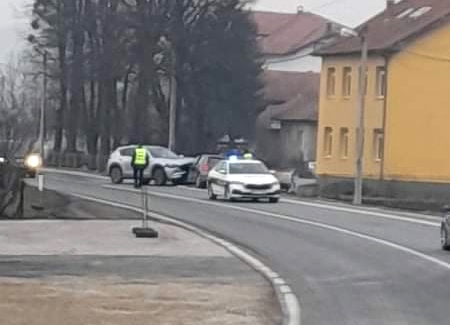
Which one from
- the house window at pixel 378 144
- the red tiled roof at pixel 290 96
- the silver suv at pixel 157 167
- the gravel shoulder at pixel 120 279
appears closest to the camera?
the gravel shoulder at pixel 120 279

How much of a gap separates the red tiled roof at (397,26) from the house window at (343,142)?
389 cm

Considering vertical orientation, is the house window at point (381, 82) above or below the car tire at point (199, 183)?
above

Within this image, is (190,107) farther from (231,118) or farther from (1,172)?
(1,172)

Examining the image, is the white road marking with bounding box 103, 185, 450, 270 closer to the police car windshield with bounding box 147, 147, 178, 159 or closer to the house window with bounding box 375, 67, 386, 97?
the police car windshield with bounding box 147, 147, 178, 159

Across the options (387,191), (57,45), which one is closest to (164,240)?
(387,191)

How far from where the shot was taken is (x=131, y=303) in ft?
56.0

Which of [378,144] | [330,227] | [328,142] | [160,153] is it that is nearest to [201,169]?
[160,153]

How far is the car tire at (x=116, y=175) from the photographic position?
62.9 meters

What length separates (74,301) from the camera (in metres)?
17.1

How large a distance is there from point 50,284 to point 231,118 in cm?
A: 6451

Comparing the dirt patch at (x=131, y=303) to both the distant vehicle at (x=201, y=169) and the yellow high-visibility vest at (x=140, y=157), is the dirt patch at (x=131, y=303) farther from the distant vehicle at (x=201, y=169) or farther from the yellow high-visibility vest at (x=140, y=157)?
the distant vehicle at (x=201, y=169)

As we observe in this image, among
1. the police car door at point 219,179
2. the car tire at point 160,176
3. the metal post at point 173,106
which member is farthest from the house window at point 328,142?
the police car door at point 219,179

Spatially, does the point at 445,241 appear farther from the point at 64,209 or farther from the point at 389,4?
the point at 389,4

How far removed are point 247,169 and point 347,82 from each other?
2569cm
